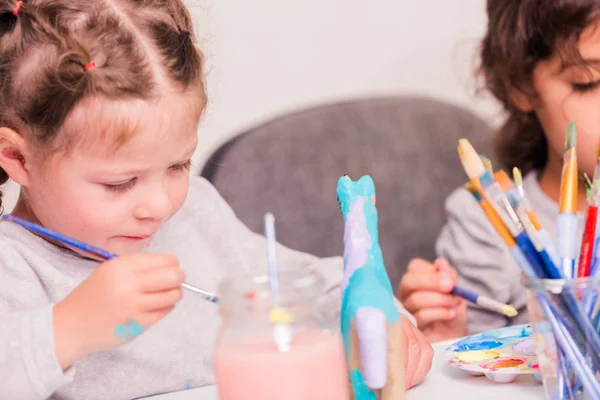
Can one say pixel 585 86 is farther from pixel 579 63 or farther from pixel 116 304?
pixel 116 304

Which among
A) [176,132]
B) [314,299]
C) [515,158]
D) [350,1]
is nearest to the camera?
[314,299]

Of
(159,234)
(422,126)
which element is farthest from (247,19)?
(159,234)

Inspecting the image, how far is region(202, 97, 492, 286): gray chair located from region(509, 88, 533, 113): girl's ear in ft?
0.48

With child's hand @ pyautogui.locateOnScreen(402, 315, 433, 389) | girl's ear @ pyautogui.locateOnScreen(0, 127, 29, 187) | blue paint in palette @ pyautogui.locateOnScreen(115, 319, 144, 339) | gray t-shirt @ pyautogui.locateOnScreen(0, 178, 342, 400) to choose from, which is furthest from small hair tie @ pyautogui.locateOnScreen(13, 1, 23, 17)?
child's hand @ pyautogui.locateOnScreen(402, 315, 433, 389)

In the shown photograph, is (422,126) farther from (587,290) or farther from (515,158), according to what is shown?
(587,290)

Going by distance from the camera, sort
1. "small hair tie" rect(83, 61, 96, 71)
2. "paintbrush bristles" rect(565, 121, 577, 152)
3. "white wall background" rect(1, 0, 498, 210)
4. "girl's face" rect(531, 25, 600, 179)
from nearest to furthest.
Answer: "paintbrush bristles" rect(565, 121, 577, 152)
"small hair tie" rect(83, 61, 96, 71)
"girl's face" rect(531, 25, 600, 179)
"white wall background" rect(1, 0, 498, 210)

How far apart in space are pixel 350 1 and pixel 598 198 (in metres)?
0.85

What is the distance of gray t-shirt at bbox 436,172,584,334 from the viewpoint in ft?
3.45

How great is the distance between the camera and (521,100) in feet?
3.51

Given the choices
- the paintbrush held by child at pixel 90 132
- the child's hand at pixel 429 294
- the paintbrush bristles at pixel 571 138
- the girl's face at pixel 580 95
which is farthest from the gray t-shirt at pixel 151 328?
the girl's face at pixel 580 95

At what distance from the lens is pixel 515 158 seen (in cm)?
118

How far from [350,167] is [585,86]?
0.35 metres

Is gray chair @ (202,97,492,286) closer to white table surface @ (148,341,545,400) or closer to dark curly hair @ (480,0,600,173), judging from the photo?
dark curly hair @ (480,0,600,173)

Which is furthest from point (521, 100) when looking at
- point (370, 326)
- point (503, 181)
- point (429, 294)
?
point (370, 326)
